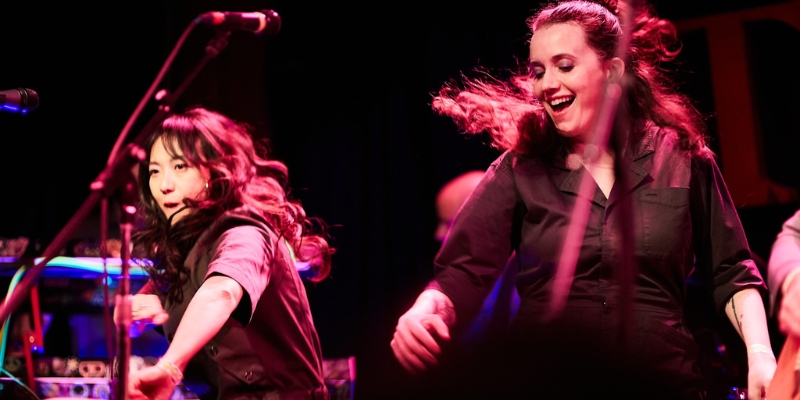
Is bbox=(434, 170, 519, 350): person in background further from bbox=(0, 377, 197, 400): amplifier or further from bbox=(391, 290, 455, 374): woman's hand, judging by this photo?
bbox=(0, 377, 197, 400): amplifier

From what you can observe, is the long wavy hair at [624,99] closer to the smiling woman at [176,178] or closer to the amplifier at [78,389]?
the smiling woman at [176,178]

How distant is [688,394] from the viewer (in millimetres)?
1891

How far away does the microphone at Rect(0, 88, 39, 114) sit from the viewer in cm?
239

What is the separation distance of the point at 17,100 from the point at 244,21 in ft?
2.60

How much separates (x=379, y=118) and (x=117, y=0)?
1.88 metres

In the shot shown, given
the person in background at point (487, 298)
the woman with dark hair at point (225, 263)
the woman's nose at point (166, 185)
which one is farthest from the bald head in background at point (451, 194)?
the woman's nose at point (166, 185)

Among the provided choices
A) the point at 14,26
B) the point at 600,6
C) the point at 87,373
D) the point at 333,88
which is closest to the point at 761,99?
the point at 600,6

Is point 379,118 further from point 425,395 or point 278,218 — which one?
point 425,395

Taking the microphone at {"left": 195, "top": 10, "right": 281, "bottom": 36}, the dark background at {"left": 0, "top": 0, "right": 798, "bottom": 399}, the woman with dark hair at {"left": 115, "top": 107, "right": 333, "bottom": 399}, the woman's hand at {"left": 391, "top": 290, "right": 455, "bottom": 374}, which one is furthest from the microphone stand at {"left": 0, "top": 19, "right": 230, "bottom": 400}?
the dark background at {"left": 0, "top": 0, "right": 798, "bottom": 399}

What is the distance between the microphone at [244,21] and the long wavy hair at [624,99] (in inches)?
26.6

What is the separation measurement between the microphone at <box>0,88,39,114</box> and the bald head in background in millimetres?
1866

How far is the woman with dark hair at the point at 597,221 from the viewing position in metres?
2.04

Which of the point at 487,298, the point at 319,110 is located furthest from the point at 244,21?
the point at 319,110

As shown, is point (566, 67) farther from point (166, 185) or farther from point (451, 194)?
point (451, 194)
